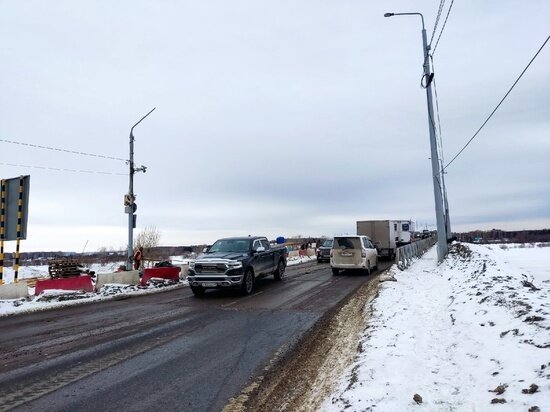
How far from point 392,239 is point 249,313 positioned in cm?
2295

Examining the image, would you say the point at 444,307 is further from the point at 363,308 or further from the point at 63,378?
the point at 63,378

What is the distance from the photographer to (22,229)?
1467 cm

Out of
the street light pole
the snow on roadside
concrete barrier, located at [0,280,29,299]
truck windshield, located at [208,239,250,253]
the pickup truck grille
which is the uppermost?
the street light pole

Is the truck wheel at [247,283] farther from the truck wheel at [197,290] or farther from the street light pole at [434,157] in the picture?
the street light pole at [434,157]

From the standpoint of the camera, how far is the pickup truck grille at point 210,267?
46.4 feet

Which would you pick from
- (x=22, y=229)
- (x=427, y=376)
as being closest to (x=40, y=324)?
(x=22, y=229)

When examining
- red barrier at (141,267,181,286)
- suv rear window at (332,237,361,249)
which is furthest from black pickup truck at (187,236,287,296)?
suv rear window at (332,237,361,249)

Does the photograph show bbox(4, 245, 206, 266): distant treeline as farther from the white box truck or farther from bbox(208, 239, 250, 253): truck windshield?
the white box truck

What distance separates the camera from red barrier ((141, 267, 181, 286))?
59.7 ft

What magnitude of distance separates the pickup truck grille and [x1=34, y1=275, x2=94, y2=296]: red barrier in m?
4.59

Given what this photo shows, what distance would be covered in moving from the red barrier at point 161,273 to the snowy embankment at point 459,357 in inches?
461

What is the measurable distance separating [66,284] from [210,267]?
5.56m

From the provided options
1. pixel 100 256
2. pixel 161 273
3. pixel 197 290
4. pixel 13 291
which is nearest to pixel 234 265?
pixel 197 290

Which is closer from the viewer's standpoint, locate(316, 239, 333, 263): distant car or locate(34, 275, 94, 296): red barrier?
locate(34, 275, 94, 296): red barrier
